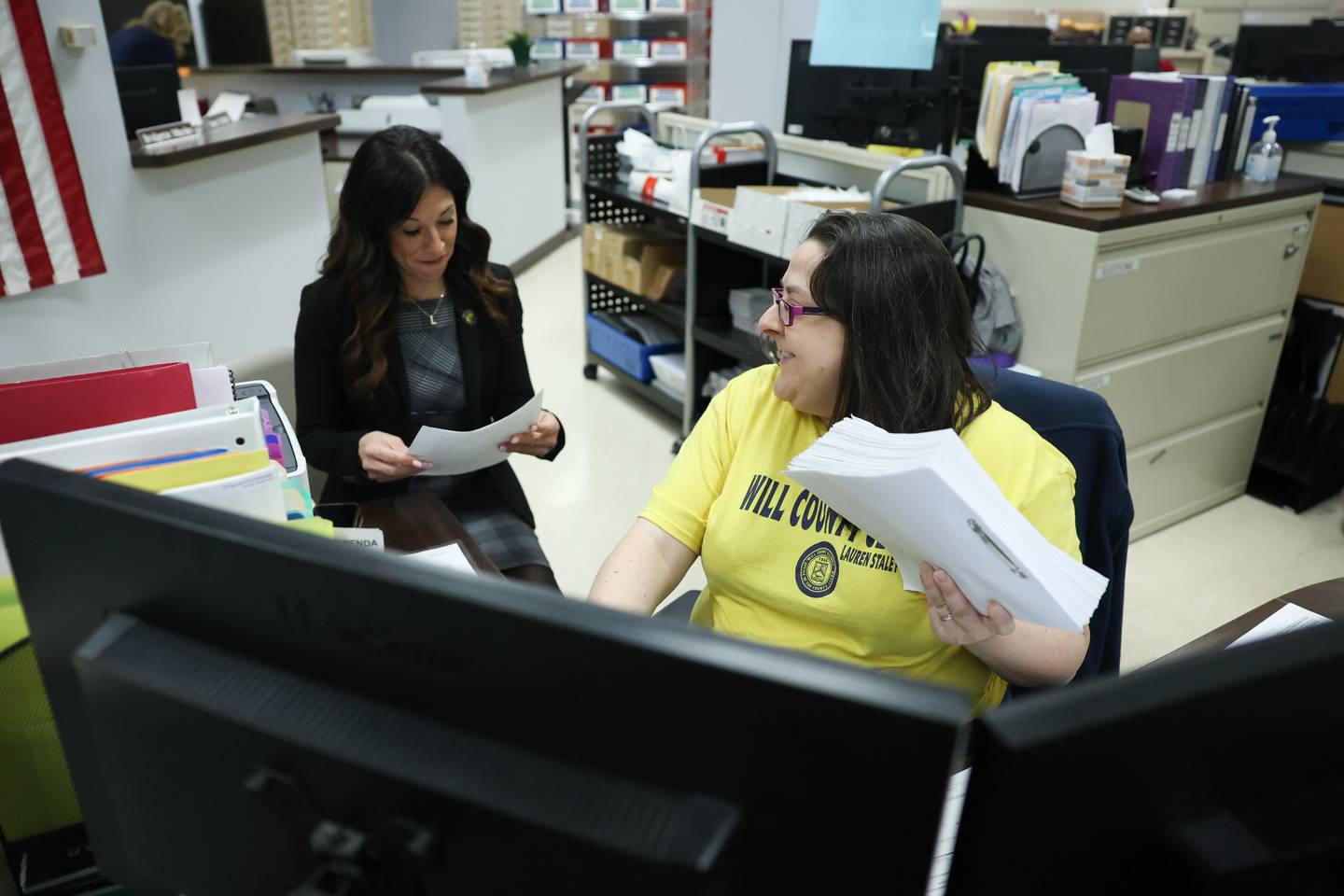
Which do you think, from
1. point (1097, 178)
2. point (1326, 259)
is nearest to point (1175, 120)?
point (1097, 178)

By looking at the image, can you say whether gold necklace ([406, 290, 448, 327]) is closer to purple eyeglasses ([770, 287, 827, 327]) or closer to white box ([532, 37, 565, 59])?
purple eyeglasses ([770, 287, 827, 327])

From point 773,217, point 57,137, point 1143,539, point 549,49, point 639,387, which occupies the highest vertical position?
point 549,49


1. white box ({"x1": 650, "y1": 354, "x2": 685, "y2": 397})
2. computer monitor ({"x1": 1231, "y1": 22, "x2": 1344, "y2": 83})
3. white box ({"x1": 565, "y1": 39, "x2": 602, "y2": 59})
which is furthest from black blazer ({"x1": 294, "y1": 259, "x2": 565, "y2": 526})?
white box ({"x1": 565, "y1": 39, "x2": 602, "y2": 59})

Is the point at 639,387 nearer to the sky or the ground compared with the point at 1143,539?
nearer to the sky

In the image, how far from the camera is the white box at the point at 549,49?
8234mm

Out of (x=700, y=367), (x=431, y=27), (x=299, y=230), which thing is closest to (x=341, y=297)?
(x=700, y=367)

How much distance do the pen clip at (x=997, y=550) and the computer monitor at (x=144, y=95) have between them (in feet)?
10.2

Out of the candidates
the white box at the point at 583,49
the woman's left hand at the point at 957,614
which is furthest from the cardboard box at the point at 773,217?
the white box at the point at 583,49

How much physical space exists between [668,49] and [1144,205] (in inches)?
255

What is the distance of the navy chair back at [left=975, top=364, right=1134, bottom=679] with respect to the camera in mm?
1267

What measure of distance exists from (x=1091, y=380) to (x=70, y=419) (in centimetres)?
236

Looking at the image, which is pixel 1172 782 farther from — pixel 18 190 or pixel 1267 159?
pixel 1267 159

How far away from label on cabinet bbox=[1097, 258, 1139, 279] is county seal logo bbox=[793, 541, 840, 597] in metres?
1.61

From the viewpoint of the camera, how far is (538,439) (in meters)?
1.67
